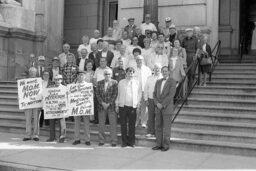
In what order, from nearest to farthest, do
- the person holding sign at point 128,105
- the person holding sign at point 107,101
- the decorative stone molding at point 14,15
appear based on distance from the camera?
the person holding sign at point 128,105, the person holding sign at point 107,101, the decorative stone molding at point 14,15

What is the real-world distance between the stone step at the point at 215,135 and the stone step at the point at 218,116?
26.1 inches

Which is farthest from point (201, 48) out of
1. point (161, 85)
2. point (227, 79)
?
point (161, 85)

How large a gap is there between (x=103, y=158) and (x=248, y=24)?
578 inches

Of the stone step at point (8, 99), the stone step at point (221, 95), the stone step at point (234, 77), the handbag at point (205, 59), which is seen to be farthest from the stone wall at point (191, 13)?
the stone step at point (8, 99)

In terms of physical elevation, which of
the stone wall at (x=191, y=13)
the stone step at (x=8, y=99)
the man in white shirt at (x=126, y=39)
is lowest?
the stone step at (x=8, y=99)

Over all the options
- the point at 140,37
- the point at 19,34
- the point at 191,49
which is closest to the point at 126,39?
the point at 140,37

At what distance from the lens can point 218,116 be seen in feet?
34.0

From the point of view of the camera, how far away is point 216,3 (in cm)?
1542

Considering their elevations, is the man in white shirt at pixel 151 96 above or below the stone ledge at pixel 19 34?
below

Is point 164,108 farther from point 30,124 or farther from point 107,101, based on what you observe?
point 30,124

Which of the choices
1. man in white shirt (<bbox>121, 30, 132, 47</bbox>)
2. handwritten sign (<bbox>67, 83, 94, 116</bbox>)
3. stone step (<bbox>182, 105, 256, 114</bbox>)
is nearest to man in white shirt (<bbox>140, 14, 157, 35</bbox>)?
man in white shirt (<bbox>121, 30, 132, 47</bbox>)

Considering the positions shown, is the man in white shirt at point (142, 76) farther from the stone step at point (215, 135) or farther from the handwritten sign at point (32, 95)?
the handwritten sign at point (32, 95)

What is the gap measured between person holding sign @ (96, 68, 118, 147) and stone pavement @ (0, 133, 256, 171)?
339 mm

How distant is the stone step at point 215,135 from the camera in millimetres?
9141
